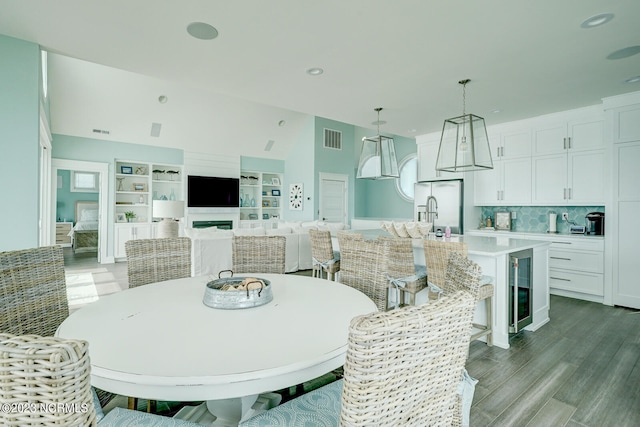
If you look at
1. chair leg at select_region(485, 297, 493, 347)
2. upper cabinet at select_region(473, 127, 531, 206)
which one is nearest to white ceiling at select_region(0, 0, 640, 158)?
upper cabinet at select_region(473, 127, 531, 206)

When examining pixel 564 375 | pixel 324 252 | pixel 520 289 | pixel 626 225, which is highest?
pixel 626 225

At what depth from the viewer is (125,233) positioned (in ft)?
23.0

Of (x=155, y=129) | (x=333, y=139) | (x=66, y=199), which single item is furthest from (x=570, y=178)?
(x=66, y=199)

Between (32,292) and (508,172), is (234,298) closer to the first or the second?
(32,292)

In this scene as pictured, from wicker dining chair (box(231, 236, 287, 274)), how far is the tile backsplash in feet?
13.7

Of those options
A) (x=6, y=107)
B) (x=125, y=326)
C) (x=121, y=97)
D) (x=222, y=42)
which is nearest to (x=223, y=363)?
(x=125, y=326)

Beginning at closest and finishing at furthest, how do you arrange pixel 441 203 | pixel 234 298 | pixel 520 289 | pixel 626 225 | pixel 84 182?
1. pixel 234 298
2. pixel 520 289
3. pixel 626 225
4. pixel 441 203
5. pixel 84 182

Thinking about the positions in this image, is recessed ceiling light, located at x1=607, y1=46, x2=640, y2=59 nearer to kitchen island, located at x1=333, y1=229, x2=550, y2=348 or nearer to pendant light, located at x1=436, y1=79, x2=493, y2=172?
pendant light, located at x1=436, y1=79, x2=493, y2=172

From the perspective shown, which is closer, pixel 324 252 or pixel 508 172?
pixel 324 252

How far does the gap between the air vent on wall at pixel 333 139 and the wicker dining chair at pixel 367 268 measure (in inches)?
256

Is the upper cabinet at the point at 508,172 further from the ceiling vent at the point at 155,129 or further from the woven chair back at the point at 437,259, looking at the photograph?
the ceiling vent at the point at 155,129

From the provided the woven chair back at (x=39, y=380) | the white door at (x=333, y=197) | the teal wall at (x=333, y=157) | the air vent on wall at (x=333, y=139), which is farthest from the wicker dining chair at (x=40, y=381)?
the air vent on wall at (x=333, y=139)

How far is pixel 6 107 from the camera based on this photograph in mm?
2635

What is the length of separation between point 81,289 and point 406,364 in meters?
5.36
